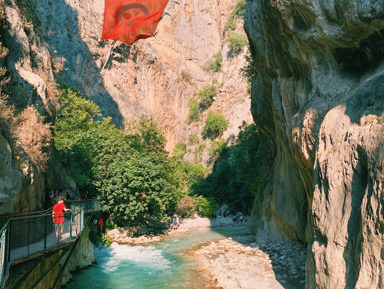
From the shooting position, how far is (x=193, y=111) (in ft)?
208

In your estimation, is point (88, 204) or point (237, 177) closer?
point (88, 204)

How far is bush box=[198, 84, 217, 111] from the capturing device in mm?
62344

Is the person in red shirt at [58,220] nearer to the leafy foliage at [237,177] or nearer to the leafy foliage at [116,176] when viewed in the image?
the leafy foliage at [116,176]

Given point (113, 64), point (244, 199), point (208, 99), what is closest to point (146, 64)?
point (113, 64)

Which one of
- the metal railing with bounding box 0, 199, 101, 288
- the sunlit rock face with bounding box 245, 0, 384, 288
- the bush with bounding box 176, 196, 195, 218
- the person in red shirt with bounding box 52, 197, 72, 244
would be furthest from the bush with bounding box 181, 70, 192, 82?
the person in red shirt with bounding box 52, 197, 72, 244

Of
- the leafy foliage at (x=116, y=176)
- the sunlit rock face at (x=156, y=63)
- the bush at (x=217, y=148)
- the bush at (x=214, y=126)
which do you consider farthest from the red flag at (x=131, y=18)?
the bush at (x=214, y=126)

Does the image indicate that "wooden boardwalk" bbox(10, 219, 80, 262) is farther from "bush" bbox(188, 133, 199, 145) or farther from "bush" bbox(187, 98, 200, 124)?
"bush" bbox(187, 98, 200, 124)

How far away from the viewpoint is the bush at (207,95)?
62.3 meters

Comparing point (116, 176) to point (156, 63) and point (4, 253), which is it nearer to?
point (4, 253)

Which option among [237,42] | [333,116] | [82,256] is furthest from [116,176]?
[237,42]

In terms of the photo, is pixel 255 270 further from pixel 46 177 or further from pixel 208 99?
pixel 208 99

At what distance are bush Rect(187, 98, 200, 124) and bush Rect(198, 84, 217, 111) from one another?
1.36 m

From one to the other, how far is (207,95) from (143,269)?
47895mm

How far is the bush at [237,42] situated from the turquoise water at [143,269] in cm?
4770
